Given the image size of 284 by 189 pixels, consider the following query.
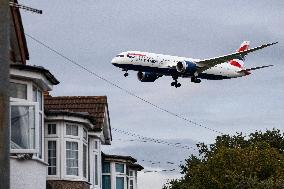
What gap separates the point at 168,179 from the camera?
7931cm

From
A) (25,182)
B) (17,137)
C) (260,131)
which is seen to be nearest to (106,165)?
(25,182)

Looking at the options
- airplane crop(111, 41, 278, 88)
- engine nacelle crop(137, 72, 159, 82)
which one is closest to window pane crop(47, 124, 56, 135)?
airplane crop(111, 41, 278, 88)

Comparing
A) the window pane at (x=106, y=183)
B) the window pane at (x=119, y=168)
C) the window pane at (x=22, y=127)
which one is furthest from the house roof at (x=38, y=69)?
the window pane at (x=119, y=168)

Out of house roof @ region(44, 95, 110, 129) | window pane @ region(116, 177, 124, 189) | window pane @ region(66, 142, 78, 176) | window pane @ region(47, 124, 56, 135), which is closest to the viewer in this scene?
window pane @ region(47, 124, 56, 135)

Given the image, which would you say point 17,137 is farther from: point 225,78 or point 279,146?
point 225,78

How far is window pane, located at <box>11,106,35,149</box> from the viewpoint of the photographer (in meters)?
14.4

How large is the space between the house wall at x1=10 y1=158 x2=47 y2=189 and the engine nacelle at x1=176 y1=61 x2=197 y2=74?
2439 inches

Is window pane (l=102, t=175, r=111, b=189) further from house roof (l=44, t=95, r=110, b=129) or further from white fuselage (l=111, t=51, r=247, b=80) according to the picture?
white fuselage (l=111, t=51, r=247, b=80)

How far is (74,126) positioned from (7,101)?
2071cm

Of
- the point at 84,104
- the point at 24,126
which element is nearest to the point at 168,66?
the point at 84,104

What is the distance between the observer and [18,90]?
1756 cm

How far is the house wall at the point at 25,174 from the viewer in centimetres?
1686

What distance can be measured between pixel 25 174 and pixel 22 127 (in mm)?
2521


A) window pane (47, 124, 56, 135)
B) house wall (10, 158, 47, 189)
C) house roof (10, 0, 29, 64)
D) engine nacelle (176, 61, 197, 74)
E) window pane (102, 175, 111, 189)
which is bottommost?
house wall (10, 158, 47, 189)
